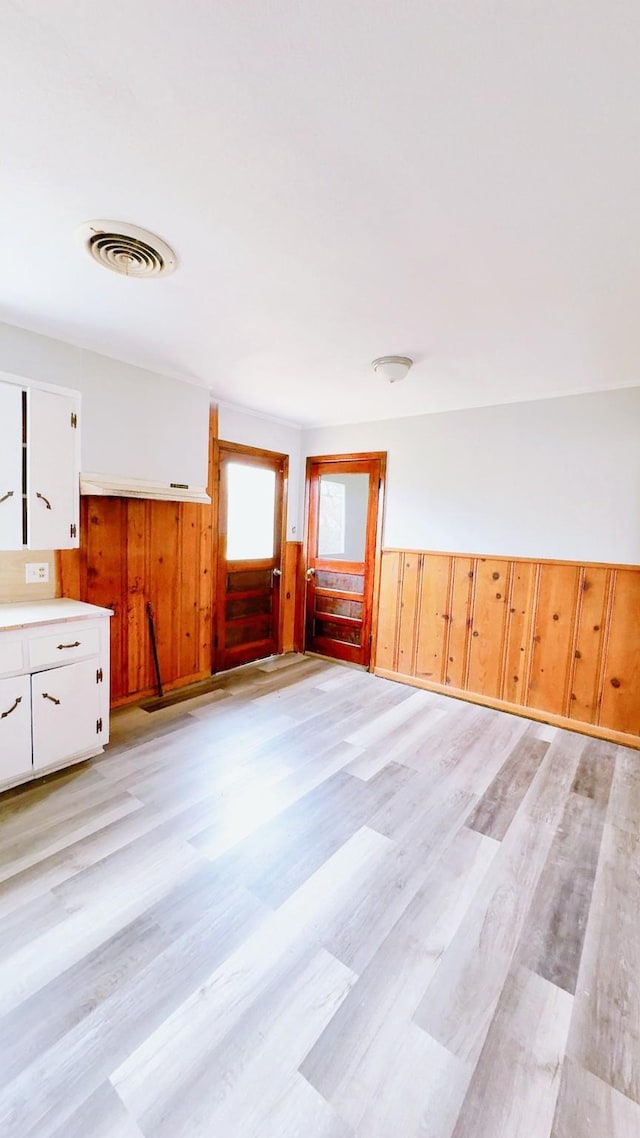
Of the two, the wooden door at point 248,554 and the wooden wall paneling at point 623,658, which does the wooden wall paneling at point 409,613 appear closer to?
the wooden door at point 248,554

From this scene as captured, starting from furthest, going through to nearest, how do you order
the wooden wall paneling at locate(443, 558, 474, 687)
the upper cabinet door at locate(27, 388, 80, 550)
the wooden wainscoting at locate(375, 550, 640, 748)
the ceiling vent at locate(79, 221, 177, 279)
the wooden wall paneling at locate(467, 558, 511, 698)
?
the wooden wall paneling at locate(443, 558, 474, 687) < the wooden wall paneling at locate(467, 558, 511, 698) < the wooden wainscoting at locate(375, 550, 640, 748) < the upper cabinet door at locate(27, 388, 80, 550) < the ceiling vent at locate(79, 221, 177, 279)

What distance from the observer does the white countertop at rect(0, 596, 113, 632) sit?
2.19 meters

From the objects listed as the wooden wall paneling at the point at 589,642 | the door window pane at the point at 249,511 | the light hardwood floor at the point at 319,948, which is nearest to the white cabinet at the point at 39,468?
the light hardwood floor at the point at 319,948

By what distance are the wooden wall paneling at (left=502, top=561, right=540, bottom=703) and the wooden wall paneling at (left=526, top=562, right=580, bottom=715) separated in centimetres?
4

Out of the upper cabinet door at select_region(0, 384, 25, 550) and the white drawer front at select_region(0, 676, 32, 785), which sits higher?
the upper cabinet door at select_region(0, 384, 25, 550)

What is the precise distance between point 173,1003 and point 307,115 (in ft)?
8.02

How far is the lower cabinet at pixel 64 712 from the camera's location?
229 centimetres

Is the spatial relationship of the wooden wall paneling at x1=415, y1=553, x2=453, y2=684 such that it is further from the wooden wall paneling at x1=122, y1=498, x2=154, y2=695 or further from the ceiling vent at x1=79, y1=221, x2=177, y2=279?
the ceiling vent at x1=79, y1=221, x2=177, y2=279

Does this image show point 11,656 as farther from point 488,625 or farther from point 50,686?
point 488,625

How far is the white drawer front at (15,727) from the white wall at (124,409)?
131 centimetres

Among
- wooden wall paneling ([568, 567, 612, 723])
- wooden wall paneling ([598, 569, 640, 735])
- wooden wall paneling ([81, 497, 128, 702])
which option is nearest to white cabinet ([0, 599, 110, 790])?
wooden wall paneling ([81, 497, 128, 702])

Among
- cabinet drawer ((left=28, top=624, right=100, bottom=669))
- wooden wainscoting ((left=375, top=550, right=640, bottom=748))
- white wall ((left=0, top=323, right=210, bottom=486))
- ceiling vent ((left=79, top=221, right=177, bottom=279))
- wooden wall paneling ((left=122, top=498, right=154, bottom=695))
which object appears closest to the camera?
ceiling vent ((left=79, top=221, right=177, bottom=279))

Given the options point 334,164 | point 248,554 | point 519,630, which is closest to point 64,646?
point 248,554

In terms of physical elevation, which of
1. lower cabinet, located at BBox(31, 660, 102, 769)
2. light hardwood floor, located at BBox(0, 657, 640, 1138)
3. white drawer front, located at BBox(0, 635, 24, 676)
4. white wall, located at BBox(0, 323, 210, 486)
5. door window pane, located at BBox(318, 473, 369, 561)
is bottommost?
light hardwood floor, located at BBox(0, 657, 640, 1138)
